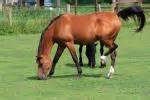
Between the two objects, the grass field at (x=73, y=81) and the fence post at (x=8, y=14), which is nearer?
the grass field at (x=73, y=81)

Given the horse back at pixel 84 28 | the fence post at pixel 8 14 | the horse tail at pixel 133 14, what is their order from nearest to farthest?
the horse back at pixel 84 28
the horse tail at pixel 133 14
the fence post at pixel 8 14

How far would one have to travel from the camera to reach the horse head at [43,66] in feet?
42.5

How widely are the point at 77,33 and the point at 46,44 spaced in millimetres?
804

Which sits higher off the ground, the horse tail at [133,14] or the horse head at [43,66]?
the horse tail at [133,14]

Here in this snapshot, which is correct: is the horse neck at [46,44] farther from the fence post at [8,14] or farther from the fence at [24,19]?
the fence post at [8,14]

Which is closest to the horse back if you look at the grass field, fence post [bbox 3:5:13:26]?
the grass field

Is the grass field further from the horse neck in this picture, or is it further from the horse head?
the horse neck

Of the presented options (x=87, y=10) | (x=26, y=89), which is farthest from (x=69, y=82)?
(x=87, y=10)

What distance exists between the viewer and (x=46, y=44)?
42.7ft

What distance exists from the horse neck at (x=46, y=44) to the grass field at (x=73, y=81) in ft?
2.16

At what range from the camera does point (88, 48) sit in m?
15.7

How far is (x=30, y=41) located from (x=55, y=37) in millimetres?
11990

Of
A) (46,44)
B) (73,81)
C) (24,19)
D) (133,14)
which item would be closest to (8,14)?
(24,19)

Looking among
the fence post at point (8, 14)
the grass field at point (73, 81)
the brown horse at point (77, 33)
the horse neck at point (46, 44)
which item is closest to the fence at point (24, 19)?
the fence post at point (8, 14)
